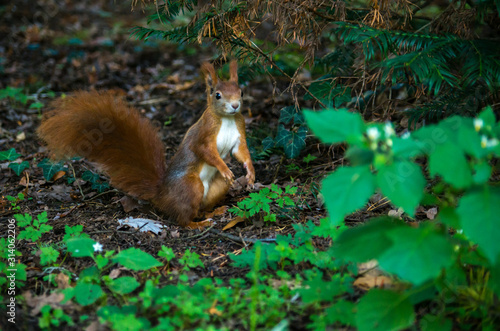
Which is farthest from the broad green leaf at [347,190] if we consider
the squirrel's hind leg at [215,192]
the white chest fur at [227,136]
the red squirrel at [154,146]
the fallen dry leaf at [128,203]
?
the fallen dry leaf at [128,203]

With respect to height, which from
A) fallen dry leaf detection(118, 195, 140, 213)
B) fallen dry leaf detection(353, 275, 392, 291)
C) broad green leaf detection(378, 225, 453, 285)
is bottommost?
fallen dry leaf detection(118, 195, 140, 213)

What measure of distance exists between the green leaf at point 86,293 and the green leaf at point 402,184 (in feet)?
4.14

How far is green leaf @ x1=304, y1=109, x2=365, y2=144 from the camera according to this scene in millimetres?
1466

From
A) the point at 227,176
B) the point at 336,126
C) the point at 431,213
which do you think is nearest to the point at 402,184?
the point at 336,126

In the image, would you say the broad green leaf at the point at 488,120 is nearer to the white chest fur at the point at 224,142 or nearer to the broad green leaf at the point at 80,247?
the broad green leaf at the point at 80,247

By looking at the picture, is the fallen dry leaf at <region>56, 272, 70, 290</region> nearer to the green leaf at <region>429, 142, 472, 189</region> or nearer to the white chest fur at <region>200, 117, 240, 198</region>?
the white chest fur at <region>200, 117, 240, 198</region>

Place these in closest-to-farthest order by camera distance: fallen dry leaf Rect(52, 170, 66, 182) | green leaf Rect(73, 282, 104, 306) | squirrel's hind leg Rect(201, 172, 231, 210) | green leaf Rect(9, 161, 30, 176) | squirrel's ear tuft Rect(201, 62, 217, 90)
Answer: green leaf Rect(73, 282, 104, 306), squirrel's ear tuft Rect(201, 62, 217, 90), squirrel's hind leg Rect(201, 172, 231, 210), green leaf Rect(9, 161, 30, 176), fallen dry leaf Rect(52, 170, 66, 182)

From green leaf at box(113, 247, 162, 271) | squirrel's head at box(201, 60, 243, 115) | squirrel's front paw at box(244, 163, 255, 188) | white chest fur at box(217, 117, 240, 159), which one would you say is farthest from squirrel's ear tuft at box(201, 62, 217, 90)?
green leaf at box(113, 247, 162, 271)

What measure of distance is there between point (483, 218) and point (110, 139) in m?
2.31

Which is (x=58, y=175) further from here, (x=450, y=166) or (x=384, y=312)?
(x=450, y=166)

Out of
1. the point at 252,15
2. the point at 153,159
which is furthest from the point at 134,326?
the point at 252,15

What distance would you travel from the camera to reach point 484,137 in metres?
1.53

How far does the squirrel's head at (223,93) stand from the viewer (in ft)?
10.1

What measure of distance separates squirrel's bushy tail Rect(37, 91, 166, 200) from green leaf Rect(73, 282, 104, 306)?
113cm
